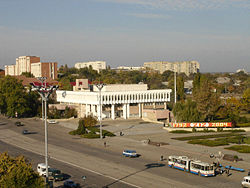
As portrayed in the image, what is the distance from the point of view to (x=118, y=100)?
114 m

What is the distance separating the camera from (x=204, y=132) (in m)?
83.6

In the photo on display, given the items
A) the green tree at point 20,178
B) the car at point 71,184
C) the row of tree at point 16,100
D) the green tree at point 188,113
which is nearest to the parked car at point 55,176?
the car at point 71,184

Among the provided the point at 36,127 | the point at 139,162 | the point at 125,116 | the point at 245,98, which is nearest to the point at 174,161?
the point at 139,162

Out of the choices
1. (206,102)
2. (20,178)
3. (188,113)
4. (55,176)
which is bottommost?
(55,176)

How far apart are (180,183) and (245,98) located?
80258mm

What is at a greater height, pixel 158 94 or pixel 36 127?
pixel 158 94

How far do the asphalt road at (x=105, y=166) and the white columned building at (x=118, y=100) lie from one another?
35729 millimetres

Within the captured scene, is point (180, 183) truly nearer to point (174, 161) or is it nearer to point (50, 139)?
point (174, 161)

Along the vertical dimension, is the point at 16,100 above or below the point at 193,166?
above

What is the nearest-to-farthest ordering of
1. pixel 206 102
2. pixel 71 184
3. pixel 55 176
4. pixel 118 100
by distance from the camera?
pixel 71 184 < pixel 55 176 < pixel 206 102 < pixel 118 100

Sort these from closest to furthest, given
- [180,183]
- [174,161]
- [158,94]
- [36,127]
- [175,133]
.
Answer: [180,183]
[174,161]
[175,133]
[36,127]
[158,94]

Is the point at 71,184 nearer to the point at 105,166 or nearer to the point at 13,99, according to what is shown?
the point at 105,166

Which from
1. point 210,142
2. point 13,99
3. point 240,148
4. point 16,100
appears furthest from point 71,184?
point 16,100

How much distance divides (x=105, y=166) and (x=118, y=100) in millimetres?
63790
